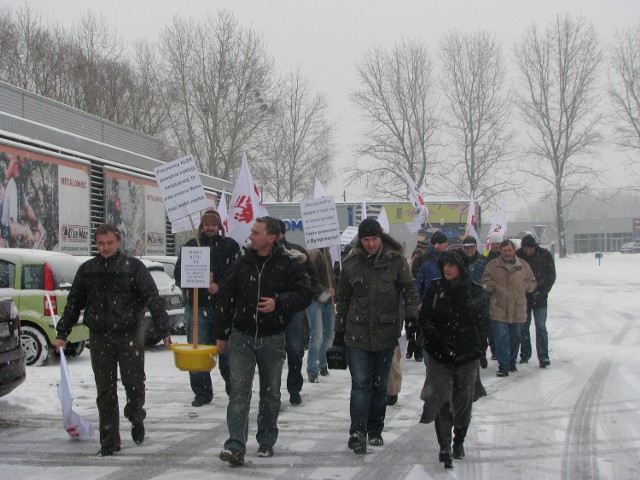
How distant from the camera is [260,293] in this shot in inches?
225

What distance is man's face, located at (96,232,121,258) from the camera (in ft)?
19.4

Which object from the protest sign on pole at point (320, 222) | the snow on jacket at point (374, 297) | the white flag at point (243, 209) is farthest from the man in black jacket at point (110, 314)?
the protest sign on pole at point (320, 222)

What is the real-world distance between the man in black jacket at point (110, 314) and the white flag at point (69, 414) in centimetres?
27

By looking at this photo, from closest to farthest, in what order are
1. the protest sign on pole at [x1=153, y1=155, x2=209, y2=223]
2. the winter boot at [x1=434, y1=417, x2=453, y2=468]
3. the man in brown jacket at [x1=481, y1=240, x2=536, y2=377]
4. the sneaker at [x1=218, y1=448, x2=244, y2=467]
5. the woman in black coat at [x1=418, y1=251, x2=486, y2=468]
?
the sneaker at [x1=218, y1=448, x2=244, y2=467] < the winter boot at [x1=434, y1=417, x2=453, y2=468] < the woman in black coat at [x1=418, y1=251, x2=486, y2=468] < the protest sign on pole at [x1=153, y1=155, x2=209, y2=223] < the man in brown jacket at [x1=481, y1=240, x2=536, y2=377]

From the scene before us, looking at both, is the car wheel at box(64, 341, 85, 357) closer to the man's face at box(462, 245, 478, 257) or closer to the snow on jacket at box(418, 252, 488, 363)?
the man's face at box(462, 245, 478, 257)

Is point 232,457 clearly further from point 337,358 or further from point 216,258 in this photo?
point 216,258

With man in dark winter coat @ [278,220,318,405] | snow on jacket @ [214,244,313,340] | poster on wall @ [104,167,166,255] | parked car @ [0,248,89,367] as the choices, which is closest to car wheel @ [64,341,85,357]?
parked car @ [0,248,89,367]

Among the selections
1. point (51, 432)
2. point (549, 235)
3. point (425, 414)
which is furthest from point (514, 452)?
point (549, 235)

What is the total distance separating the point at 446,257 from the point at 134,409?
269cm

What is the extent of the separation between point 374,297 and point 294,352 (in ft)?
7.01

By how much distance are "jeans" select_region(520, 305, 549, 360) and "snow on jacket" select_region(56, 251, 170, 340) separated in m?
6.45

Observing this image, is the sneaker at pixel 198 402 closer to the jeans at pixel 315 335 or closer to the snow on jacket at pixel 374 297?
the jeans at pixel 315 335

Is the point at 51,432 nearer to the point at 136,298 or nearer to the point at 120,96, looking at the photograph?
the point at 136,298

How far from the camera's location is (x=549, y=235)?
4774 inches
